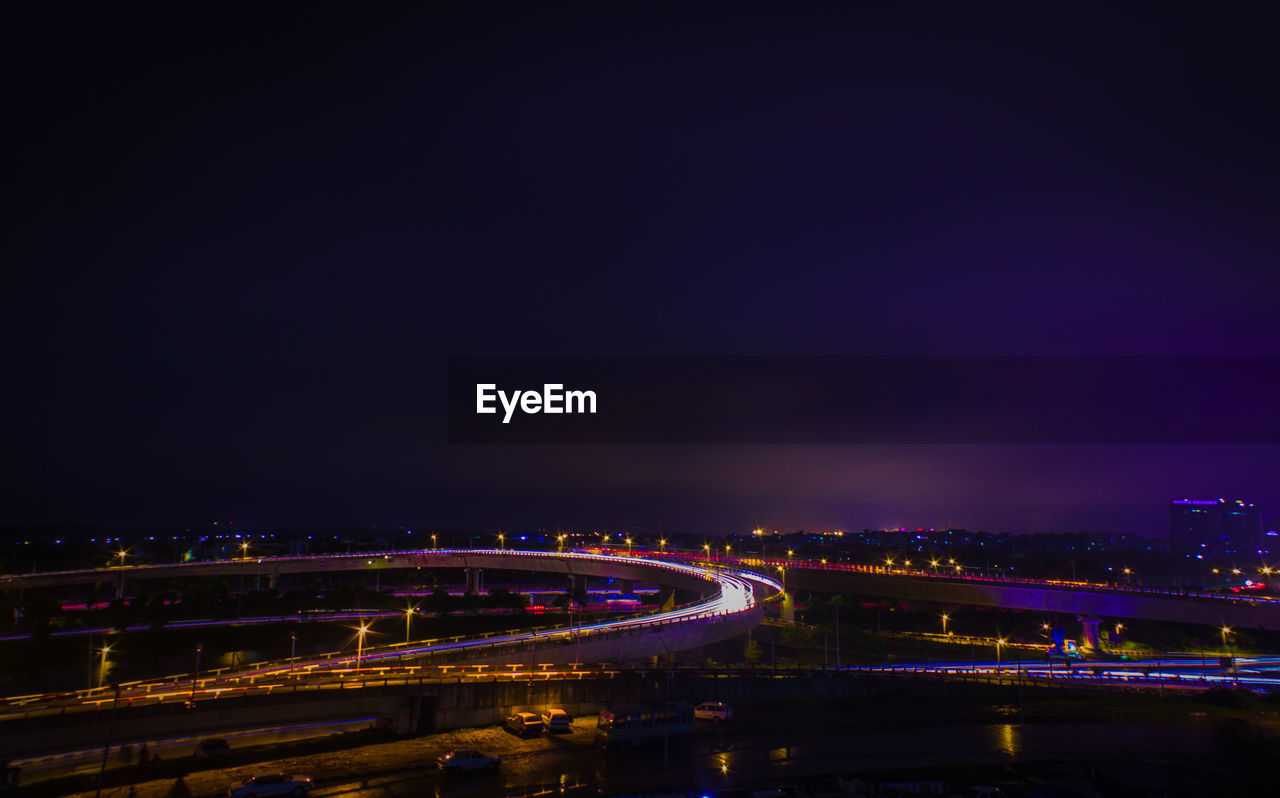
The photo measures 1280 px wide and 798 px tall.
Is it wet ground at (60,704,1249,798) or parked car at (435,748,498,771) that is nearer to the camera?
wet ground at (60,704,1249,798)

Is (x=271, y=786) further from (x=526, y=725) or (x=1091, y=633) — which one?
(x=1091, y=633)

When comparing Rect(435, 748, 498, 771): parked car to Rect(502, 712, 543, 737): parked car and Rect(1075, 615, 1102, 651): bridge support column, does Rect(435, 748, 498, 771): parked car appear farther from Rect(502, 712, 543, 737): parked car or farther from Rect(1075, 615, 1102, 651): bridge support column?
Rect(1075, 615, 1102, 651): bridge support column

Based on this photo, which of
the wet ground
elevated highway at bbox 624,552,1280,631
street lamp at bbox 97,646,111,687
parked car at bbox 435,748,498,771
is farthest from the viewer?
elevated highway at bbox 624,552,1280,631

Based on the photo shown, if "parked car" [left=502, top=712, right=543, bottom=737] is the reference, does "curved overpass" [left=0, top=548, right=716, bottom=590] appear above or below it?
below

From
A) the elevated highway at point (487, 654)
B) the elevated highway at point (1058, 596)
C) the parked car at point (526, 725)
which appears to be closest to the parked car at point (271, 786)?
the elevated highway at point (487, 654)

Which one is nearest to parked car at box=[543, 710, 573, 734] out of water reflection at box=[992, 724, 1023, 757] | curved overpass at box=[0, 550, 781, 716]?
curved overpass at box=[0, 550, 781, 716]

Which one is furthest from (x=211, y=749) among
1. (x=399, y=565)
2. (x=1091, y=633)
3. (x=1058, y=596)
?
(x=399, y=565)

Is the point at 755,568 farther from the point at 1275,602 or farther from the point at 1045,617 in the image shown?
the point at 1275,602

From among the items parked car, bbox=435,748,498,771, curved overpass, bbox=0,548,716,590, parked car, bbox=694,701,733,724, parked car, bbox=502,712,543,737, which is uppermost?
parked car, bbox=435,748,498,771

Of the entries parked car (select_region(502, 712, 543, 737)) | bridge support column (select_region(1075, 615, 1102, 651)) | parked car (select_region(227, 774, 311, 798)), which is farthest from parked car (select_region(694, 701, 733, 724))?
bridge support column (select_region(1075, 615, 1102, 651))

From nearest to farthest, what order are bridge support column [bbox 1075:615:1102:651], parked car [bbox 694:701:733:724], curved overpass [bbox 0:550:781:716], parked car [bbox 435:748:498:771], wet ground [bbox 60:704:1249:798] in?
wet ground [bbox 60:704:1249:798], parked car [bbox 435:748:498:771], curved overpass [bbox 0:550:781:716], parked car [bbox 694:701:733:724], bridge support column [bbox 1075:615:1102:651]
